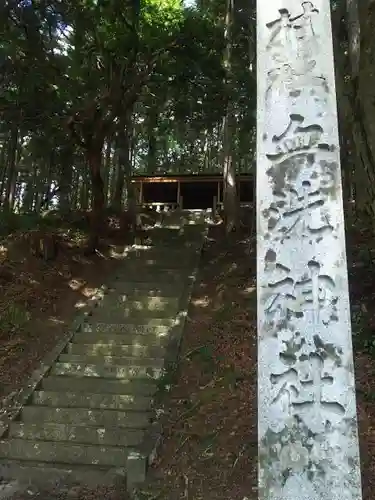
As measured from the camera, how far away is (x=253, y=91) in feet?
33.2

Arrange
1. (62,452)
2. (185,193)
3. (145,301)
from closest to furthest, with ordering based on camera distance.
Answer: (62,452)
(145,301)
(185,193)

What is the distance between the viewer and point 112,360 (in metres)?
7.32

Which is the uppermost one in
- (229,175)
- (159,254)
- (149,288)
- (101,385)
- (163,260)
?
(229,175)

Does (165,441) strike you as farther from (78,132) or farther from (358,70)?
(78,132)

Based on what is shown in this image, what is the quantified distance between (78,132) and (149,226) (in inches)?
231

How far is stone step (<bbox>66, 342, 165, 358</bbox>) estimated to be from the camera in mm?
7478

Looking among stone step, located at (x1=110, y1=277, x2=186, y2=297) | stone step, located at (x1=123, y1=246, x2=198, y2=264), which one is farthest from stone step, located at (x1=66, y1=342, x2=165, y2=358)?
stone step, located at (x1=123, y1=246, x2=198, y2=264)

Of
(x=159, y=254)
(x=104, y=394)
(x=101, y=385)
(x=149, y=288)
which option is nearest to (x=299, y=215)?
(x=104, y=394)

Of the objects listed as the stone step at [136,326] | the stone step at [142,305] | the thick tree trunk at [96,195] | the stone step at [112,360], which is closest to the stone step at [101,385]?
the stone step at [112,360]

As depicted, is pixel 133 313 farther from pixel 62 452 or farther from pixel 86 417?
pixel 62 452

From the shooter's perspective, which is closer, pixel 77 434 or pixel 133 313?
pixel 77 434

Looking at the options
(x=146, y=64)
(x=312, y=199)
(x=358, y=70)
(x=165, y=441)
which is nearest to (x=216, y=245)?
(x=146, y=64)

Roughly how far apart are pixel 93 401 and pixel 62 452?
866 mm

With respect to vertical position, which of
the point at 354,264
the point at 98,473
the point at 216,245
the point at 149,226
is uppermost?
the point at 149,226
